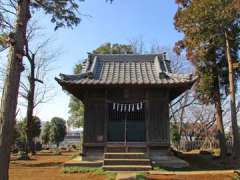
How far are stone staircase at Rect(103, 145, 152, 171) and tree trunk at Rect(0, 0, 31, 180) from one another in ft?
17.1

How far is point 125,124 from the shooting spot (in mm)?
13141

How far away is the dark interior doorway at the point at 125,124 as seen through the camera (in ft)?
42.5

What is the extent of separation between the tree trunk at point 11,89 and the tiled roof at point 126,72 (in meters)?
4.65

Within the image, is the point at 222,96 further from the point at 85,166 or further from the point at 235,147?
the point at 85,166

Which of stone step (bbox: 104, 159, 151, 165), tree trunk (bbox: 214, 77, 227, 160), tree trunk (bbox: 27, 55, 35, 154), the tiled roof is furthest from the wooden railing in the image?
stone step (bbox: 104, 159, 151, 165)

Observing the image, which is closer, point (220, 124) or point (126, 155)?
point (126, 155)

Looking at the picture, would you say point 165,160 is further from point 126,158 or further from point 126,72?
point 126,72

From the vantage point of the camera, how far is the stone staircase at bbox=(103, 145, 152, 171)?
10945mm

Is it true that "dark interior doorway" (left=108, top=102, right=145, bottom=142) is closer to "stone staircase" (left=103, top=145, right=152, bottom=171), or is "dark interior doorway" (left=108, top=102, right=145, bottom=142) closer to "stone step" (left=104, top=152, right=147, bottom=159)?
"stone staircase" (left=103, top=145, right=152, bottom=171)

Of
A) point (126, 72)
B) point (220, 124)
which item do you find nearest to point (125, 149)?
point (126, 72)

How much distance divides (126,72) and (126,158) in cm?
425

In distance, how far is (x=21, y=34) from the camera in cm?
713

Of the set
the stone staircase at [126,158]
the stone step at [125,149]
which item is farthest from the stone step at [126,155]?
the stone step at [125,149]

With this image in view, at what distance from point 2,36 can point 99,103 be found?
5502 mm
